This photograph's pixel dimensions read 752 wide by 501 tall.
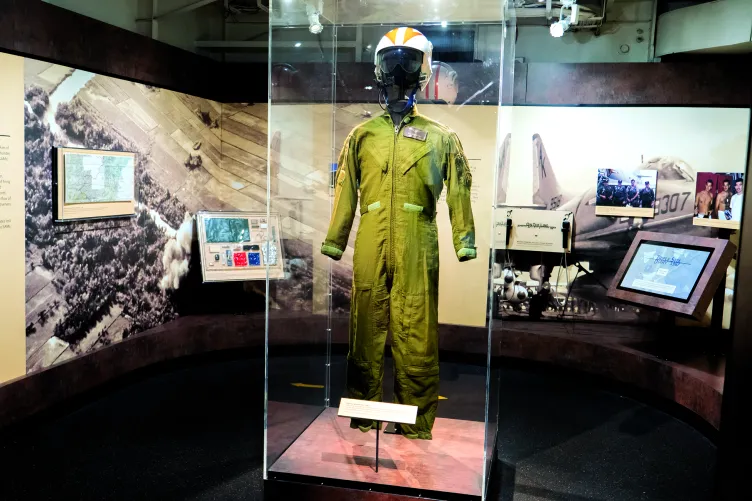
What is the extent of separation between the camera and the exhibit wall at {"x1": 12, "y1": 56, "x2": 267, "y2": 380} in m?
3.94

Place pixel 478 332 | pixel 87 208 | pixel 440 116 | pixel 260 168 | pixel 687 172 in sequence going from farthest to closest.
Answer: pixel 260 168, pixel 687 172, pixel 87 208, pixel 440 116, pixel 478 332

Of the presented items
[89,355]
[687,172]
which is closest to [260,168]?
[89,355]

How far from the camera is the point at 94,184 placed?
14.5ft

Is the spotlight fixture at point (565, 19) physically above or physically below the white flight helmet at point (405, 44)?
above

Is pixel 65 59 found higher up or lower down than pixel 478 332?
higher up

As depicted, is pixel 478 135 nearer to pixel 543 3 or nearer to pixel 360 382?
pixel 360 382

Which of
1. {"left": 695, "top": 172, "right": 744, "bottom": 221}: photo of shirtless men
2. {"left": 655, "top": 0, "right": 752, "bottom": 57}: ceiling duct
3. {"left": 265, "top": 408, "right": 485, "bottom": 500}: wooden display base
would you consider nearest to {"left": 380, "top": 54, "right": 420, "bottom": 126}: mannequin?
{"left": 265, "top": 408, "right": 485, "bottom": 500}: wooden display base

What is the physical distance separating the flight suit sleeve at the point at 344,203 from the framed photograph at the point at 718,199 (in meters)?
3.66

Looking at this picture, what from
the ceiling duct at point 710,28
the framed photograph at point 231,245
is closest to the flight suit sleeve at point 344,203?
the framed photograph at point 231,245

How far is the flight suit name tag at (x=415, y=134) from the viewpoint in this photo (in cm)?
293

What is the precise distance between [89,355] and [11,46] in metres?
2.00

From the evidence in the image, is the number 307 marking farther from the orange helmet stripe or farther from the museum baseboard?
the orange helmet stripe

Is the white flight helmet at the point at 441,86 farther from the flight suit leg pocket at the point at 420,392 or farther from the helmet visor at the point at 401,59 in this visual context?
the flight suit leg pocket at the point at 420,392

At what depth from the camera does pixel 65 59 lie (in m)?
4.01
